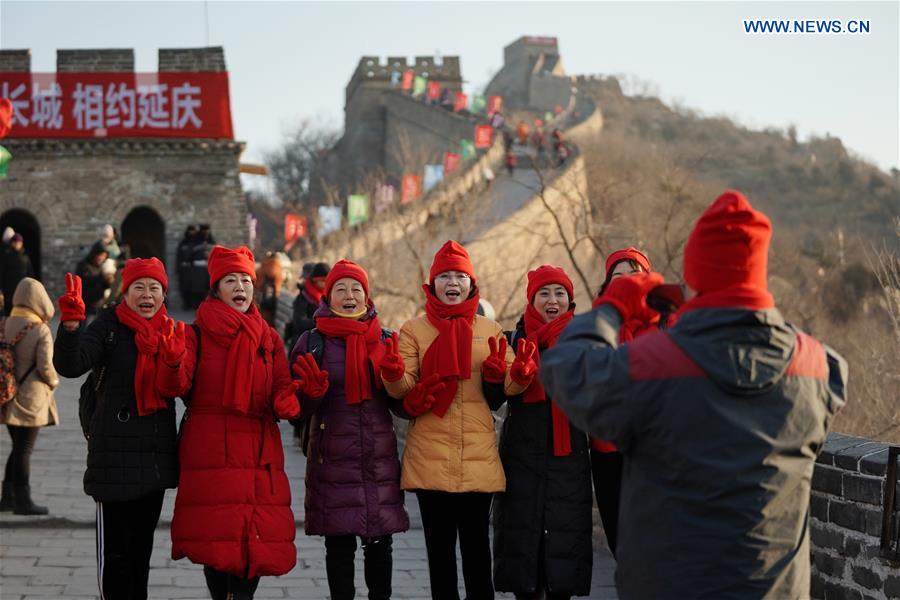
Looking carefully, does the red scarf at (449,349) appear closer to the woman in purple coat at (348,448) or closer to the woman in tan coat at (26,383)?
the woman in purple coat at (348,448)

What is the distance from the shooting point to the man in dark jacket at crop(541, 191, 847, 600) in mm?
2883

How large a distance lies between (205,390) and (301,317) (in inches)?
164

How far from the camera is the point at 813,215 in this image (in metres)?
61.1

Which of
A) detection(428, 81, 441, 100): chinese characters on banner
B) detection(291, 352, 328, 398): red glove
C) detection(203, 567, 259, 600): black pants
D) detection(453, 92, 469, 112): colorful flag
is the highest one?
detection(428, 81, 441, 100): chinese characters on banner

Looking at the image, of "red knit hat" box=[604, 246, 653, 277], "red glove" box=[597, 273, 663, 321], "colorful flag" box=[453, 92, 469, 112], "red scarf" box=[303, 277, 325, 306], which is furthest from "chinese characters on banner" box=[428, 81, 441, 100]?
"red glove" box=[597, 273, 663, 321]

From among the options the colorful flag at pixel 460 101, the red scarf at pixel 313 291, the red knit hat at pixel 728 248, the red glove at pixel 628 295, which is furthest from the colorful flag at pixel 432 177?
the red knit hat at pixel 728 248

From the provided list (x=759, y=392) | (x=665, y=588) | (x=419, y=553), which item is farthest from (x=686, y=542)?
(x=419, y=553)

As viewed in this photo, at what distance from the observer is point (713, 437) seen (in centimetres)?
288

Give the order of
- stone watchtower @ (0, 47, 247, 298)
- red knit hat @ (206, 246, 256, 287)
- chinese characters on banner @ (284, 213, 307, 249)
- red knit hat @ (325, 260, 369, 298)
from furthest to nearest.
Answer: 1. stone watchtower @ (0, 47, 247, 298)
2. chinese characters on banner @ (284, 213, 307, 249)
3. red knit hat @ (325, 260, 369, 298)
4. red knit hat @ (206, 246, 256, 287)

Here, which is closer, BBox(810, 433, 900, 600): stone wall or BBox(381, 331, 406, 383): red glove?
BBox(810, 433, 900, 600): stone wall

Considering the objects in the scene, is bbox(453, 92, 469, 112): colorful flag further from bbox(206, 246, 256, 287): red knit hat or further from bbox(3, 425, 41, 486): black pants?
bbox(206, 246, 256, 287): red knit hat

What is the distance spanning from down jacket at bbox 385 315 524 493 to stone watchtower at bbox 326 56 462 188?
151ft

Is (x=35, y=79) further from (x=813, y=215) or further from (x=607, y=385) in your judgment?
(x=813, y=215)

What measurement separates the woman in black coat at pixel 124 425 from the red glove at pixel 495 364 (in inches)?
50.2
